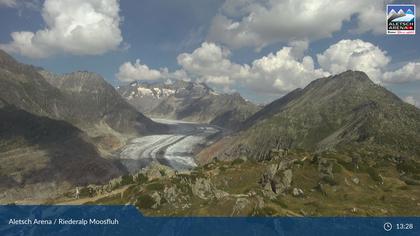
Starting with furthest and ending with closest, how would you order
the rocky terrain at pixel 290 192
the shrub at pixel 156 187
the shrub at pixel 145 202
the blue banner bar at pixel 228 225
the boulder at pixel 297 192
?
the shrub at pixel 156 187, the boulder at pixel 297 192, the shrub at pixel 145 202, the rocky terrain at pixel 290 192, the blue banner bar at pixel 228 225

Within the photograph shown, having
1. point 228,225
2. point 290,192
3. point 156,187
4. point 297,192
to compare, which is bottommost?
point 228,225

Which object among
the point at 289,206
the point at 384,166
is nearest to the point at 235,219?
the point at 289,206

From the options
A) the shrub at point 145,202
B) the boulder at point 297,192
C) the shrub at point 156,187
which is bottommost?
the shrub at point 145,202

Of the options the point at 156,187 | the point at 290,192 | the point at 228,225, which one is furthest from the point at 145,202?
the point at 228,225

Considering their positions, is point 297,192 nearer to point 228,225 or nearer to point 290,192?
point 290,192

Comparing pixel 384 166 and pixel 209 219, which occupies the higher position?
pixel 384 166

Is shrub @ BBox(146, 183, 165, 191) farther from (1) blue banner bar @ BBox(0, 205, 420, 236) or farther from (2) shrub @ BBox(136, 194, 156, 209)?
(1) blue banner bar @ BBox(0, 205, 420, 236)

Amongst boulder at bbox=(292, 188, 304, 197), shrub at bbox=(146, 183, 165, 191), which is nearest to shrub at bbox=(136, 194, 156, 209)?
shrub at bbox=(146, 183, 165, 191)

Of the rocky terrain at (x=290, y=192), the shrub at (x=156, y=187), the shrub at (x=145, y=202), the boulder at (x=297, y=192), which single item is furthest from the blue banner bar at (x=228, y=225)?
the shrub at (x=156, y=187)

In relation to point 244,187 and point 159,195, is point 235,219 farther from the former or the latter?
point 244,187

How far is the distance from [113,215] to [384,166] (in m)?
94.1

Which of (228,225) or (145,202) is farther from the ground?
(228,225)

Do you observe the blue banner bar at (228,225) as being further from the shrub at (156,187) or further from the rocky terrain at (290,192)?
the shrub at (156,187)

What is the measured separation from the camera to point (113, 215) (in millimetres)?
70500
